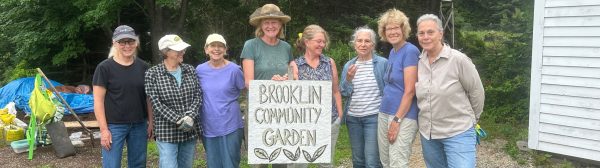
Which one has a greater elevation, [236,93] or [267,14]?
[267,14]

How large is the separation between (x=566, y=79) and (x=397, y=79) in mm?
3467

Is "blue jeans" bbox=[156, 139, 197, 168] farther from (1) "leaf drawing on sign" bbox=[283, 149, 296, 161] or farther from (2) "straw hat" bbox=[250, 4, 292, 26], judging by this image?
(2) "straw hat" bbox=[250, 4, 292, 26]

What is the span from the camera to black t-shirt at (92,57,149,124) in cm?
383

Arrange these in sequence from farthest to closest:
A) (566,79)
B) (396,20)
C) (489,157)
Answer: (489,157), (566,79), (396,20)

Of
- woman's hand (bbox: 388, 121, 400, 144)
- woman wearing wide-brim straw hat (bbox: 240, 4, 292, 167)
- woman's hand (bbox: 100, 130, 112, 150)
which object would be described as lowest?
woman's hand (bbox: 100, 130, 112, 150)

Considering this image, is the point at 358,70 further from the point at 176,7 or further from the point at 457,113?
the point at 176,7

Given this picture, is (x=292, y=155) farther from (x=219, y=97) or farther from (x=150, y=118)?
(x=150, y=118)

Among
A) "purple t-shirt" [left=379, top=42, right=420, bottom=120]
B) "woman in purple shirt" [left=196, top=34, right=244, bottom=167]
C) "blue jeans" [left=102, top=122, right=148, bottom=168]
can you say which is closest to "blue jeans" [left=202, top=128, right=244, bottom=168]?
"woman in purple shirt" [left=196, top=34, right=244, bottom=167]

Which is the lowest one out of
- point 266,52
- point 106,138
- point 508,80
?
point 106,138

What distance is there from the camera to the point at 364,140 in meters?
4.08

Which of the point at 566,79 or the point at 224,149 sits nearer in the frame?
the point at 224,149


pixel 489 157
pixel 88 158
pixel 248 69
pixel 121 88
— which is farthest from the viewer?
pixel 88 158

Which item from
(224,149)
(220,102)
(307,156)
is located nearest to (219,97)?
(220,102)

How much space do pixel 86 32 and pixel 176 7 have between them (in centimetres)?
251
